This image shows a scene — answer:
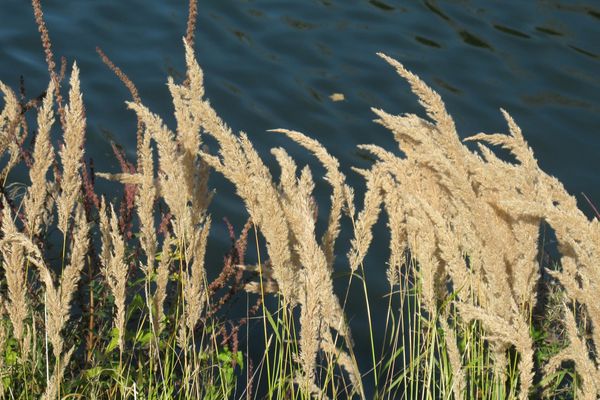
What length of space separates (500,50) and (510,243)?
6580 mm

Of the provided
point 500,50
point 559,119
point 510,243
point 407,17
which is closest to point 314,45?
point 407,17

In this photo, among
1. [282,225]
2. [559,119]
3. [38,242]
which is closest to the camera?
[282,225]

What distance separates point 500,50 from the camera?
9594mm

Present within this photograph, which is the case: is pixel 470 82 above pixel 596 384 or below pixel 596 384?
below

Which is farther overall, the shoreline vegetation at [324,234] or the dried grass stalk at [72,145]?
the dried grass stalk at [72,145]

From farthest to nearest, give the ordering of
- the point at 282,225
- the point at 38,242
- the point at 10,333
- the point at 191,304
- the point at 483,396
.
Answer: the point at 10,333 < the point at 38,242 < the point at 483,396 < the point at 191,304 < the point at 282,225

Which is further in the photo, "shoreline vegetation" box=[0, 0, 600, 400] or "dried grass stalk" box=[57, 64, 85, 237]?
"dried grass stalk" box=[57, 64, 85, 237]

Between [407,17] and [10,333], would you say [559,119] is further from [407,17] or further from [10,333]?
[10,333]

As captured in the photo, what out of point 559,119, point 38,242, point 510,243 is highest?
point 510,243

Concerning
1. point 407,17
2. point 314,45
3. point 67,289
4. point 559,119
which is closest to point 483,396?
point 67,289

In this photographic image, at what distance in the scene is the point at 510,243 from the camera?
131 inches

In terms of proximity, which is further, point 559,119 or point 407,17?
point 407,17

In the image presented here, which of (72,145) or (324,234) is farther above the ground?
(72,145)

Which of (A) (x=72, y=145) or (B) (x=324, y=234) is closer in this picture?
(A) (x=72, y=145)
